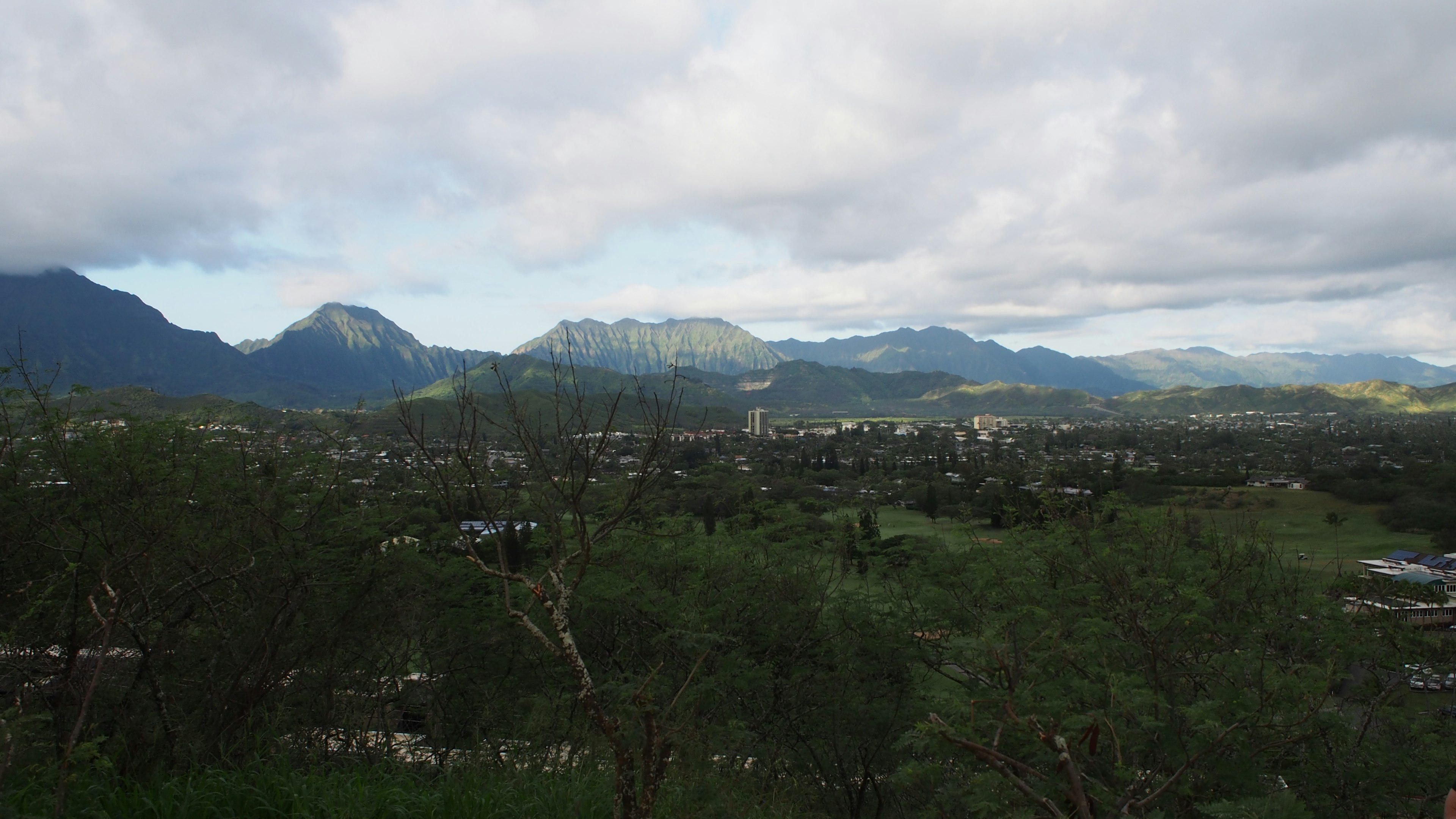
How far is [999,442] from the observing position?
96125 millimetres

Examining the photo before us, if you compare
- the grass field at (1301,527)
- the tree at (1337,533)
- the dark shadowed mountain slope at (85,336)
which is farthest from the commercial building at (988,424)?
the dark shadowed mountain slope at (85,336)

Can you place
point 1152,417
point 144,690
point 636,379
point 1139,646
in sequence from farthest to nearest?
point 1152,417
point 1139,646
point 144,690
point 636,379

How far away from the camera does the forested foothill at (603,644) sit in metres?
5.12

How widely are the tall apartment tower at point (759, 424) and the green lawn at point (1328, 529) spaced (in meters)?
68.6

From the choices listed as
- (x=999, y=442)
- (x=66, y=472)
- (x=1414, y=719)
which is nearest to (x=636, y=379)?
(x=66, y=472)

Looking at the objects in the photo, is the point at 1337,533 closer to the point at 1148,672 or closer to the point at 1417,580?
the point at 1417,580

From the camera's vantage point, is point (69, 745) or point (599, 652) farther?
point (599, 652)

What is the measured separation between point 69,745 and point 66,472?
167 inches

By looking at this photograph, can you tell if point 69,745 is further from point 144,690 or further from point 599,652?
point 599,652

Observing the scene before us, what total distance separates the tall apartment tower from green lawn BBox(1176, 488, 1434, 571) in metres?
68.6

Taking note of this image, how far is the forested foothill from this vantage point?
5121 millimetres

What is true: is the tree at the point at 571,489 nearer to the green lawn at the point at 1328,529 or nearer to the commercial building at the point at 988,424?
the green lawn at the point at 1328,529

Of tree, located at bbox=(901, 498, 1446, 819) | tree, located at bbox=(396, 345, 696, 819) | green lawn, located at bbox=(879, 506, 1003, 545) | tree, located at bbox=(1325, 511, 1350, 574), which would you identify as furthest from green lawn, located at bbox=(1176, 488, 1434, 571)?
tree, located at bbox=(396, 345, 696, 819)

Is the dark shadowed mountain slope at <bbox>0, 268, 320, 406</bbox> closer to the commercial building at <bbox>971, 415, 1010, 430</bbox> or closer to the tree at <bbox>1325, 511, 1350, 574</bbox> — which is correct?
the commercial building at <bbox>971, 415, 1010, 430</bbox>
